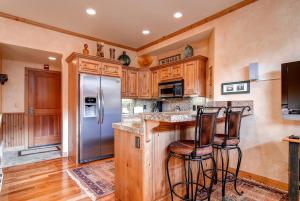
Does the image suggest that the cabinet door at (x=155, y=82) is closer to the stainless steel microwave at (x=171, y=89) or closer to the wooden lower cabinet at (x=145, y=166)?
the stainless steel microwave at (x=171, y=89)

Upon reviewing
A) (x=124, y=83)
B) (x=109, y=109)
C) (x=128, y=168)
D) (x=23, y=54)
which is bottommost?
(x=128, y=168)

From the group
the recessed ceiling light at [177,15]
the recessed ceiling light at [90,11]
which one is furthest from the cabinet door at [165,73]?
the recessed ceiling light at [90,11]

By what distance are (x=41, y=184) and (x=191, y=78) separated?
3.55m

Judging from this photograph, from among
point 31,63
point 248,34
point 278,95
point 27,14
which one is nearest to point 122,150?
point 278,95

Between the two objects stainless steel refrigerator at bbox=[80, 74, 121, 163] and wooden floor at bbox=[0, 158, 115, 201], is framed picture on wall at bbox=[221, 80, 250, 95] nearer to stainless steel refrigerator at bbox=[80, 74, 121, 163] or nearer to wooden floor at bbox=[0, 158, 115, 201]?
stainless steel refrigerator at bbox=[80, 74, 121, 163]

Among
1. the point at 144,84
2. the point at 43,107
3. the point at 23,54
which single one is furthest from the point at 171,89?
the point at 43,107

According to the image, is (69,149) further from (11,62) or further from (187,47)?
(187,47)

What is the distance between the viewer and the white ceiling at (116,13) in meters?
2.86

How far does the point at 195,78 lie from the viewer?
150 inches

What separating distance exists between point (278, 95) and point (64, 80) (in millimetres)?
4331

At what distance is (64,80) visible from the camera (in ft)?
12.9

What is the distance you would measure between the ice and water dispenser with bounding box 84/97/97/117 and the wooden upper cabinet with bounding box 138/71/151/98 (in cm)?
170

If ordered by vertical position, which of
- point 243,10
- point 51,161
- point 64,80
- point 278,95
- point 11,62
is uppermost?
point 243,10

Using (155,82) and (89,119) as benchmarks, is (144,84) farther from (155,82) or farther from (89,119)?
(89,119)
